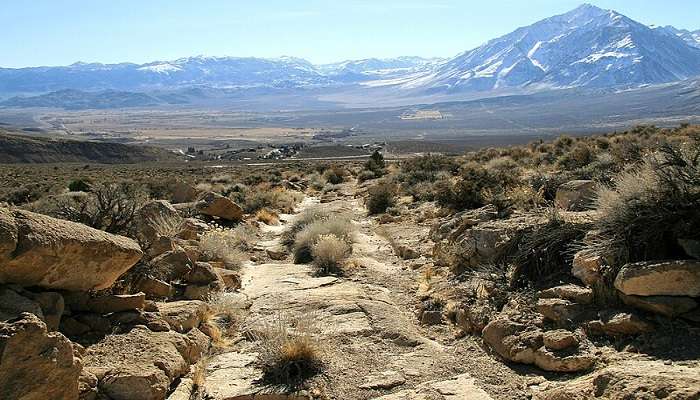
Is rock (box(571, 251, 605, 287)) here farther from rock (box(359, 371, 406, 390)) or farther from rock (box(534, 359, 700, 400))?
rock (box(359, 371, 406, 390))

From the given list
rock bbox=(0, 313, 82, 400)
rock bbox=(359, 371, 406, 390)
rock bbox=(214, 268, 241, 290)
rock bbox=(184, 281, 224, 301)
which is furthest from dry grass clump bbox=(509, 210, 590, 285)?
rock bbox=(0, 313, 82, 400)

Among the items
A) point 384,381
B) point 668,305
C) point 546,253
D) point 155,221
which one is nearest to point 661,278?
point 668,305

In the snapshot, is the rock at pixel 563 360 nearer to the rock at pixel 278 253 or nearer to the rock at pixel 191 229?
the rock at pixel 278 253

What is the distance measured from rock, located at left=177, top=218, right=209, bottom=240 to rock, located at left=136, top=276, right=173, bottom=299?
446 centimetres

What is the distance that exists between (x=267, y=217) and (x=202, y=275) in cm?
992

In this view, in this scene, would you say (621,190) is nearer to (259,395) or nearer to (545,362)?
(545,362)

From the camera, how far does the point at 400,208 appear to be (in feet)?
64.0

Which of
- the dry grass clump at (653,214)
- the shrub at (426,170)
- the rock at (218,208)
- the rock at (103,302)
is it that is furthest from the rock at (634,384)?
the shrub at (426,170)

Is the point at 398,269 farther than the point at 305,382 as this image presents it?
Yes

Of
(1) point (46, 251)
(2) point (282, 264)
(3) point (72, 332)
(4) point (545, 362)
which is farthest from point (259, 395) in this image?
(2) point (282, 264)

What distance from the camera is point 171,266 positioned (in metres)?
9.24

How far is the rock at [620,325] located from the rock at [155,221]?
23.2 feet

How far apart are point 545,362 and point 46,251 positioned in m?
5.11

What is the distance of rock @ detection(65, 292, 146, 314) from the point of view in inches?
250
